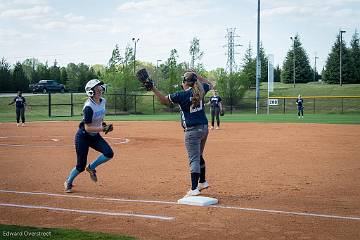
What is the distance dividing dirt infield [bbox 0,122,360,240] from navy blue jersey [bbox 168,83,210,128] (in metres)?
1.35

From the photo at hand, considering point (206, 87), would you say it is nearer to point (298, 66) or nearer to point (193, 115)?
point (193, 115)

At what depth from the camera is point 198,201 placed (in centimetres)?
815

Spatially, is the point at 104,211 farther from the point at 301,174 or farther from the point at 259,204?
the point at 301,174

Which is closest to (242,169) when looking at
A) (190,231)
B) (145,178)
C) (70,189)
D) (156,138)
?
(145,178)

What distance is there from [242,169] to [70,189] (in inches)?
180

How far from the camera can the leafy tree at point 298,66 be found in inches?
4203

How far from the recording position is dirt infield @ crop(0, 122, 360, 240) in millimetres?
6730

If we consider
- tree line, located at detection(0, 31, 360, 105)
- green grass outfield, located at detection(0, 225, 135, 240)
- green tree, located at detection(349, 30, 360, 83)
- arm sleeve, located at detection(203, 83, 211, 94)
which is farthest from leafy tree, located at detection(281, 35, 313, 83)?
green grass outfield, located at detection(0, 225, 135, 240)

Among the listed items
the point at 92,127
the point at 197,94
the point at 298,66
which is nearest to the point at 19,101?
the point at 92,127

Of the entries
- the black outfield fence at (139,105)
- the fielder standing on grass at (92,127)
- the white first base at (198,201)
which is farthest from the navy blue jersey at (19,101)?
the white first base at (198,201)

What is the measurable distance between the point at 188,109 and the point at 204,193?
1.62m

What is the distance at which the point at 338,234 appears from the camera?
6.31m

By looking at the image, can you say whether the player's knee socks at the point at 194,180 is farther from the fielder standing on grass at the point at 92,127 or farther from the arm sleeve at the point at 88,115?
the arm sleeve at the point at 88,115

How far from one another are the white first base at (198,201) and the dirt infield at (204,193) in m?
0.17
